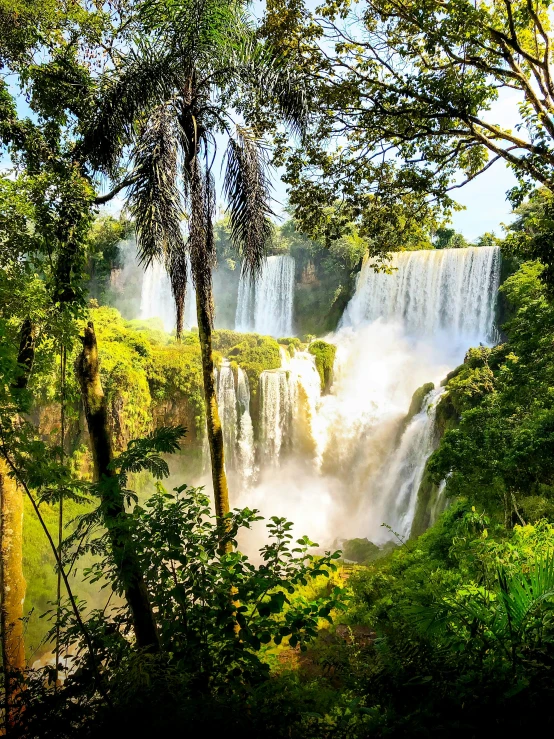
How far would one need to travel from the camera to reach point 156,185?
14.3 feet

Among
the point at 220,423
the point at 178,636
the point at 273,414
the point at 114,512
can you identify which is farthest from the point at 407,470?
the point at 178,636

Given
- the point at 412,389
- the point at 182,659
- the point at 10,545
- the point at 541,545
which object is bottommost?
the point at 412,389

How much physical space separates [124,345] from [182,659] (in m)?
14.6

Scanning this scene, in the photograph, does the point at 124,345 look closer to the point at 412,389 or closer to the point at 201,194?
the point at 201,194

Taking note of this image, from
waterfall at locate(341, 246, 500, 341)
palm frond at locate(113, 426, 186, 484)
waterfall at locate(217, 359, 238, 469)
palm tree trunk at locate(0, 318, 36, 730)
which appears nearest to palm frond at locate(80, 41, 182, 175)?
palm tree trunk at locate(0, 318, 36, 730)

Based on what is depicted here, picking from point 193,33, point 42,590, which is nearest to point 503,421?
point 193,33

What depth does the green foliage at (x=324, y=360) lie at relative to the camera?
20.7m

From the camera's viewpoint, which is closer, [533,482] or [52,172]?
[52,172]

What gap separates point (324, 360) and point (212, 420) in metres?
15.8

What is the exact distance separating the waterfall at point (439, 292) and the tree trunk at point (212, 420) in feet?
51.5

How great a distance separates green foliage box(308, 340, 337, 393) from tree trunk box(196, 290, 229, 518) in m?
15.5

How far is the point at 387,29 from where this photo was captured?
5.04m

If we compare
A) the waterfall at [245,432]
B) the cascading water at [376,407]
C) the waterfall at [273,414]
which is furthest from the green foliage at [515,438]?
the waterfall at [245,432]

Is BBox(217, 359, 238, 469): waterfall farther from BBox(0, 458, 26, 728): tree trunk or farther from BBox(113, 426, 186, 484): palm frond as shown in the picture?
BBox(113, 426, 186, 484): palm frond
